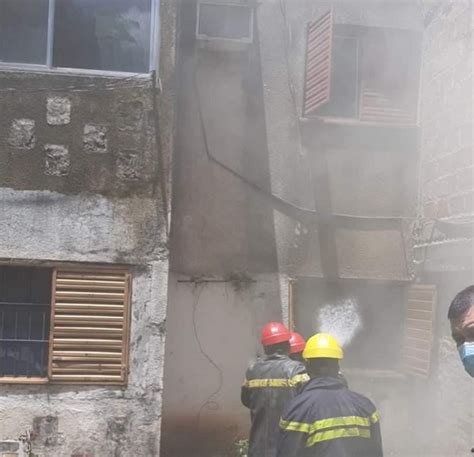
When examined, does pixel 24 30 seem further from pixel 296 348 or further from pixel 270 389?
pixel 270 389

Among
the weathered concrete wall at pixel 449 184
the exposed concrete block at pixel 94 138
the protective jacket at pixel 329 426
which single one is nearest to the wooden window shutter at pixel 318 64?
the weathered concrete wall at pixel 449 184

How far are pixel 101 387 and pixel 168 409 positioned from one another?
1633 millimetres

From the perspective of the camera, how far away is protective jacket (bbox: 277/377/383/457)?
3977mm

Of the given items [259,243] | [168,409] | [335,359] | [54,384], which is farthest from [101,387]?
[335,359]

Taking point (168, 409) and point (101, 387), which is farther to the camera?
point (168, 409)

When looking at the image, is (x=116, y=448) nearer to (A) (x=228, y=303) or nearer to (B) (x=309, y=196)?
(A) (x=228, y=303)

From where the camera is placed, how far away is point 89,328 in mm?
6781

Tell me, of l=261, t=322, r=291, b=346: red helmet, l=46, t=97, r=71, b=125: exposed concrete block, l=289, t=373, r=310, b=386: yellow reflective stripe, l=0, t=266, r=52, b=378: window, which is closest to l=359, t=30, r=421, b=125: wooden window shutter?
l=46, t=97, r=71, b=125: exposed concrete block

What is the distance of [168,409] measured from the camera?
824cm

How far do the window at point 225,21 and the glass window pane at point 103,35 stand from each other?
1587mm

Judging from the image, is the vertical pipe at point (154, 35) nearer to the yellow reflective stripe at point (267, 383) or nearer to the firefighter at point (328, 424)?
the yellow reflective stripe at point (267, 383)

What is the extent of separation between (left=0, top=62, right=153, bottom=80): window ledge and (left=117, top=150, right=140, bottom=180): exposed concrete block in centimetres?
74

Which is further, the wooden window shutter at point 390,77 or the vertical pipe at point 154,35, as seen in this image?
the wooden window shutter at point 390,77

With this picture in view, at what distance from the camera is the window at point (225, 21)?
855 cm
